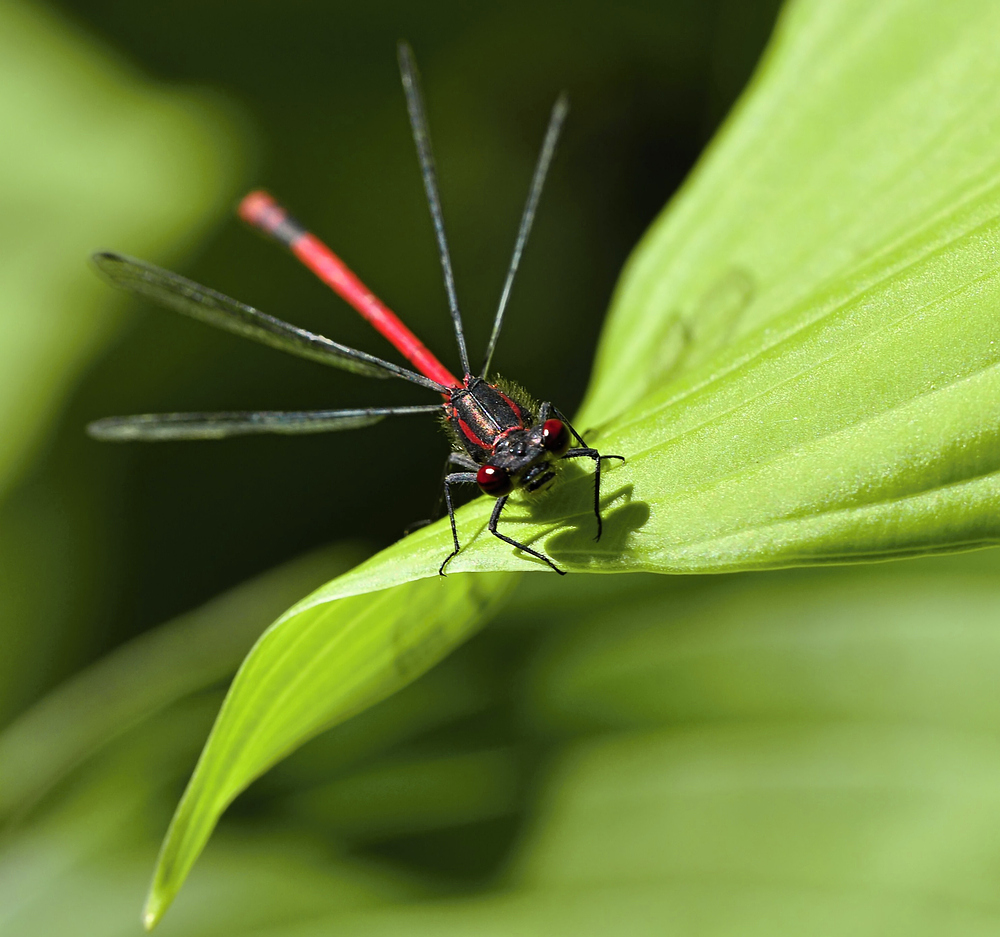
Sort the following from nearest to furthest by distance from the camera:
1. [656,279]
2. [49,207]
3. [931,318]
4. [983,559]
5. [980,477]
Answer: [980,477], [931,318], [656,279], [983,559], [49,207]

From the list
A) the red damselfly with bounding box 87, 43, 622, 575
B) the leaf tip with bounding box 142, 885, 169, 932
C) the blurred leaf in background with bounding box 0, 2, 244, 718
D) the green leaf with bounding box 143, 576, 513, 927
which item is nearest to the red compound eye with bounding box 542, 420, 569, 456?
the red damselfly with bounding box 87, 43, 622, 575

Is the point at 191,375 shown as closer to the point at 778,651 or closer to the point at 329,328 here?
the point at 329,328

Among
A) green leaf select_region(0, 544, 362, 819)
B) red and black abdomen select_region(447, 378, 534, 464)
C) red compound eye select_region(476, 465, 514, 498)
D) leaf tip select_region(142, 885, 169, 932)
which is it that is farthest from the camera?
green leaf select_region(0, 544, 362, 819)

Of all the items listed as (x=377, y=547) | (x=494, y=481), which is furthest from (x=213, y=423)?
(x=377, y=547)

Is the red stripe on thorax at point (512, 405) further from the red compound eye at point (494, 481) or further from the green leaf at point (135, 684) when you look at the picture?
the green leaf at point (135, 684)

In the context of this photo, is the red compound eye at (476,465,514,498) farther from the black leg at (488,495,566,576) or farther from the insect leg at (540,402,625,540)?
the insect leg at (540,402,625,540)

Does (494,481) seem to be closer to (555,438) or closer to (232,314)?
(555,438)

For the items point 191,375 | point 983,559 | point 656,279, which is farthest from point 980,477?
point 191,375
